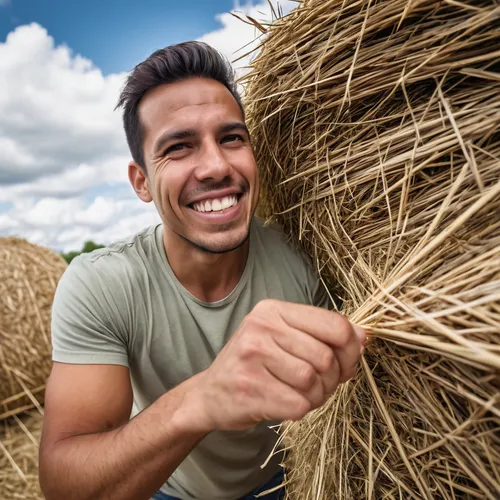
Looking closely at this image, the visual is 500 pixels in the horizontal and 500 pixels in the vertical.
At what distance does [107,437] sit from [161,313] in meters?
0.40

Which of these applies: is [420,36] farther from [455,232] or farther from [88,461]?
[88,461]

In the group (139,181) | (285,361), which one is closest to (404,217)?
(285,361)

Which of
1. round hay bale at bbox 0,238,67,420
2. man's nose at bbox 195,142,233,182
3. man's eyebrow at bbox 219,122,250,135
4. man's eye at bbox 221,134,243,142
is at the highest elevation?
man's eyebrow at bbox 219,122,250,135

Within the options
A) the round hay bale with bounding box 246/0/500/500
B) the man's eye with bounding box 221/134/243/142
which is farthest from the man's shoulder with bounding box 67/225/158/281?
the round hay bale with bounding box 246/0/500/500

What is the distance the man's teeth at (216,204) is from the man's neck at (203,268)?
12cm

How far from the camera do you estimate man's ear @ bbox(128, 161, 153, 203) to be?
1501mm

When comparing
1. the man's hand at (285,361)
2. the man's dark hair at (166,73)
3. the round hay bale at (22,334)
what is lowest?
the round hay bale at (22,334)

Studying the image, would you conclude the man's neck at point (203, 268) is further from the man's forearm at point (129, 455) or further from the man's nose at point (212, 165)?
the man's forearm at point (129, 455)

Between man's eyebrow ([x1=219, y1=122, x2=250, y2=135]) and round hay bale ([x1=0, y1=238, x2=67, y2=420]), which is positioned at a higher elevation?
man's eyebrow ([x1=219, y1=122, x2=250, y2=135])

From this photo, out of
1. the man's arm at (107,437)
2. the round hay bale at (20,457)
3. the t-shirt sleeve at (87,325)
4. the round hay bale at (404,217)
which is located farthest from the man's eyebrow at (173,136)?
the round hay bale at (20,457)

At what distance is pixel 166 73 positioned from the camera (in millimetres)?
1325

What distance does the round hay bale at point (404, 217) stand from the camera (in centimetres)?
61

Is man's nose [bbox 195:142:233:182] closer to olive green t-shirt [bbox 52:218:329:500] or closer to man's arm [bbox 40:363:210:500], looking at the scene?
olive green t-shirt [bbox 52:218:329:500]

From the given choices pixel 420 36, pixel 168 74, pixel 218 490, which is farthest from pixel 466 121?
pixel 218 490
